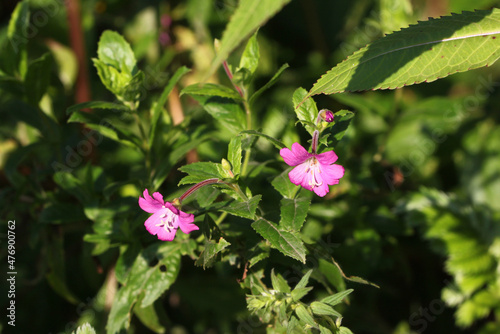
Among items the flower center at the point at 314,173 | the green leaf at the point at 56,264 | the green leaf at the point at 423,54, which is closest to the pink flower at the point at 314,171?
the flower center at the point at 314,173

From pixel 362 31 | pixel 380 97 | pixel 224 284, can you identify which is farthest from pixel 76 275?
pixel 362 31

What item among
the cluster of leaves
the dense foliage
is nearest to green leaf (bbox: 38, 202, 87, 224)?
the dense foliage

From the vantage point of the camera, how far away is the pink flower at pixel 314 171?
796 mm

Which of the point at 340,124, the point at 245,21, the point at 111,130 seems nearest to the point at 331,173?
the point at 340,124

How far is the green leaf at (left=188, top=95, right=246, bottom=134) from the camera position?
1.00 meters

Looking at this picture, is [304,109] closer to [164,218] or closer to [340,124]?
[340,124]

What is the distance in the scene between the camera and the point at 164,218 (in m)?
0.83

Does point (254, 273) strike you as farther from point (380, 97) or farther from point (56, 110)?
point (380, 97)

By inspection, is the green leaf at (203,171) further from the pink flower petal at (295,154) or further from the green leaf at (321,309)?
the green leaf at (321,309)

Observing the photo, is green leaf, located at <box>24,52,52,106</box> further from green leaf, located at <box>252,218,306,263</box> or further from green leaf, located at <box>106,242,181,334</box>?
green leaf, located at <box>252,218,306,263</box>

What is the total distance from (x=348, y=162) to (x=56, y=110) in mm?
889

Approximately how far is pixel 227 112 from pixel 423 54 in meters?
0.39

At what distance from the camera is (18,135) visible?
1616 mm

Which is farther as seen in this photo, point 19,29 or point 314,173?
point 19,29
